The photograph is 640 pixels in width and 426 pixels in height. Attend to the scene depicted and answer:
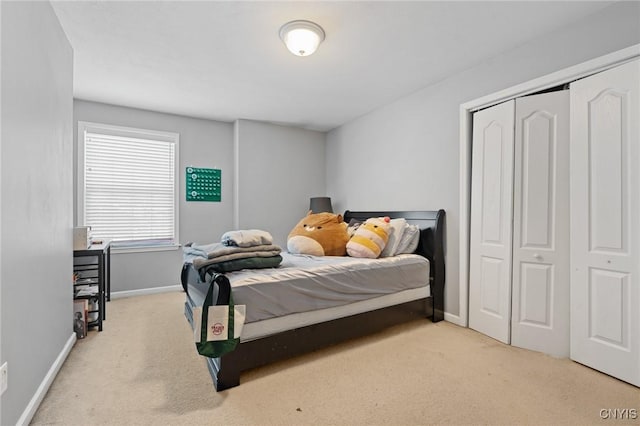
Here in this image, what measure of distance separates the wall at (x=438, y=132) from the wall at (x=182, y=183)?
1.77 meters

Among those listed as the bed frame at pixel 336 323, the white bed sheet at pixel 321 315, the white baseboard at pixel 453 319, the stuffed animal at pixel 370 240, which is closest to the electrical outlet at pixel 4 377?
the bed frame at pixel 336 323

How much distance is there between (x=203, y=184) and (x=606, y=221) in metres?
4.33

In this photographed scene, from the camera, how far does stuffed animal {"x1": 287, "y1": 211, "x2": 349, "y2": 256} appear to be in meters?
2.89

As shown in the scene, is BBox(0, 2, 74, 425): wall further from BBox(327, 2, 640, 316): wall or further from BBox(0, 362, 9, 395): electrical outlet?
BBox(327, 2, 640, 316): wall

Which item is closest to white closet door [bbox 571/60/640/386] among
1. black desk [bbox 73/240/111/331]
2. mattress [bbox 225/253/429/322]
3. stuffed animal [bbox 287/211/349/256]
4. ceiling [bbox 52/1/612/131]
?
ceiling [bbox 52/1/612/131]

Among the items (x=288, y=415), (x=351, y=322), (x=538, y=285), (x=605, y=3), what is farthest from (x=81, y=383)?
(x=605, y=3)

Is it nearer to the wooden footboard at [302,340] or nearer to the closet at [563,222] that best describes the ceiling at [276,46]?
the closet at [563,222]

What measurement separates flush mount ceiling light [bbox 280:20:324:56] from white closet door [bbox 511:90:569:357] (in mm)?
1718

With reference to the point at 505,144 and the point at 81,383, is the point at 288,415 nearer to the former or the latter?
the point at 81,383

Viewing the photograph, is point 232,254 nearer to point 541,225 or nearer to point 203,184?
point 541,225

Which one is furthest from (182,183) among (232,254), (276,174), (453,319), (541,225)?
(541,225)

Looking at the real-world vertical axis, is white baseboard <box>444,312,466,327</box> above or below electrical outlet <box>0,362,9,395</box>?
below

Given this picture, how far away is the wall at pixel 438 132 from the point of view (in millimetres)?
2035

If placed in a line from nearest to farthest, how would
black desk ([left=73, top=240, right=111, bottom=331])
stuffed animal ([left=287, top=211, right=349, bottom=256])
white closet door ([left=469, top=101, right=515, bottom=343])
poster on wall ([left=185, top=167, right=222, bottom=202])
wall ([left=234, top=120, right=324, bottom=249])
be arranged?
1. white closet door ([left=469, top=101, right=515, bottom=343])
2. black desk ([left=73, top=240, right=111, bottom=331])
3. stuffed animal ([left=287, top=211, right=349, bottom=256])
4. poster on wall ([left=185, top=167, right=222, bottom=202])
5. wall ([left=234, top=120, right=324, bottom=249])
